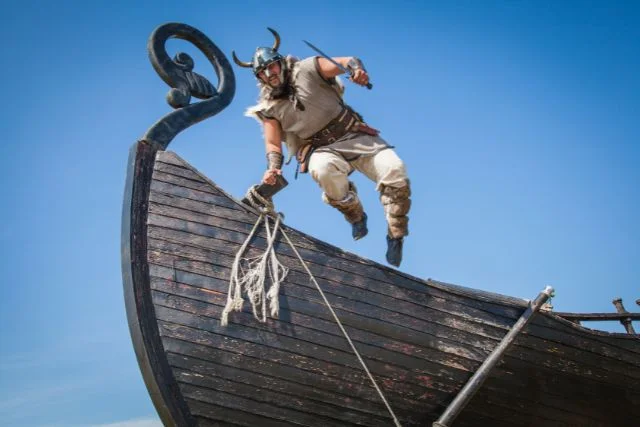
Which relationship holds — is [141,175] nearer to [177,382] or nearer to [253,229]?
[253,229]

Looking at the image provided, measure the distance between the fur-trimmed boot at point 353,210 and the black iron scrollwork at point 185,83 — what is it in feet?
3.22

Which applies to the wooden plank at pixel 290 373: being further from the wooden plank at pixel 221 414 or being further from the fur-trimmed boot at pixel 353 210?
the fur-trimmed boot at pixel 353 210

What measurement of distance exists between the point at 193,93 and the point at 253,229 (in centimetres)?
113

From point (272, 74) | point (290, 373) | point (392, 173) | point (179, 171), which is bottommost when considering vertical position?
point (290, 373)

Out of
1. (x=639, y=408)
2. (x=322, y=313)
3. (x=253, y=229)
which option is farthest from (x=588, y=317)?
(x=253, y=229)

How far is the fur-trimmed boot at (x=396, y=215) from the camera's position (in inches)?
154

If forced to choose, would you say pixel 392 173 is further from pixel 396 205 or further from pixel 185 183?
pixel 185 183

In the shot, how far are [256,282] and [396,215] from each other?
127 cm

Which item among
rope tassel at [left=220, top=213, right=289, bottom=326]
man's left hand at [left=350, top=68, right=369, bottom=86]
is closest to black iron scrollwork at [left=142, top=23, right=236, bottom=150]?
rope tassel at [left=220, top=213, right=289, bottom=326]

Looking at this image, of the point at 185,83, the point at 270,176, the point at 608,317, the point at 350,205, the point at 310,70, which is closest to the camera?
the point at 270,176

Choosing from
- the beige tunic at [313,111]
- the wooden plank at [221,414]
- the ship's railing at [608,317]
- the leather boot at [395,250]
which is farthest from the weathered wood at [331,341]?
the beige tunic at [313,111]

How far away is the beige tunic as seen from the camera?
395cm

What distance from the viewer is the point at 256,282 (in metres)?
3.11

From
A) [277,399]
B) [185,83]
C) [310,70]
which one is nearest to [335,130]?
[310,70]
